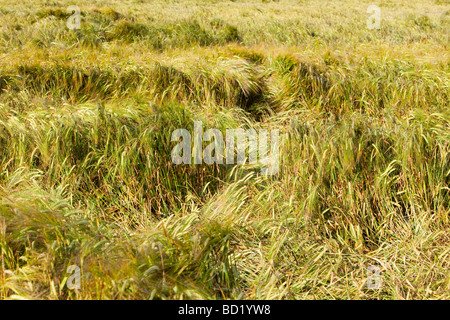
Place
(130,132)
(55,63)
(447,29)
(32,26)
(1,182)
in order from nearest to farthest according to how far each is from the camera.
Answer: (1,182) → (130,132) → (55,63) → (32,26) → (447,29)

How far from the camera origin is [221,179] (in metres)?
3.67

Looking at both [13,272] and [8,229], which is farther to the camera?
[8,229]

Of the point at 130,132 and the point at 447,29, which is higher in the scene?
the point at 447,29

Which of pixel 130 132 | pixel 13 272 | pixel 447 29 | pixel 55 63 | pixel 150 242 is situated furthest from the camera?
pixel 447 29

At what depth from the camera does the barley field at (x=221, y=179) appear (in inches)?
92.3

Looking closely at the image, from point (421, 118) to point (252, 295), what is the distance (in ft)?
9.87

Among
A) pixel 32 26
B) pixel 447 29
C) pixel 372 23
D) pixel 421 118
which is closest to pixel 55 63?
pixel 32 26

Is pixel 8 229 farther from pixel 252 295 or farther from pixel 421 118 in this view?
pixel 421 118

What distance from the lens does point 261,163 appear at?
3693 millimetres

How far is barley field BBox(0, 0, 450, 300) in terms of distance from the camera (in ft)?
7.69

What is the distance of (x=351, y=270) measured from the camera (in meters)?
2.75

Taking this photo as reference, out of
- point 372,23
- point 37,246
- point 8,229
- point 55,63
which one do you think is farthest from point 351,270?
point 372,23

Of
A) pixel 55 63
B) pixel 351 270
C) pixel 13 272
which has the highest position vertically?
pixel 55 63

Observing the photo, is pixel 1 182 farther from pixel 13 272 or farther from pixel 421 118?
pixel 421 118
